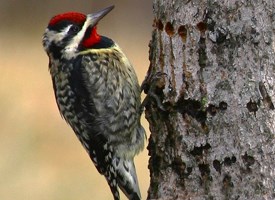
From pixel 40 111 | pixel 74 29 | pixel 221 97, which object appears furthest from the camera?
pixel 40 111

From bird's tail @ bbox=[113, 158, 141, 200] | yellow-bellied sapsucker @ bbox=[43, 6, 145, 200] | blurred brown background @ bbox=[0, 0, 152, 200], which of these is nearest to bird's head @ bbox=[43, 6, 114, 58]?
yellow-bellied sapsucker @ bbox=[43, 6, 145, 200]

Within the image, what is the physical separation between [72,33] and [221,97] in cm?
122

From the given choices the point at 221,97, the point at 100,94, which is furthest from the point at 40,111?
the point at 221,97

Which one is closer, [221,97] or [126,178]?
[221,97]

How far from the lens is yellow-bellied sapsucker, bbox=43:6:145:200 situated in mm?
5121

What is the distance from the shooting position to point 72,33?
513 centimetres

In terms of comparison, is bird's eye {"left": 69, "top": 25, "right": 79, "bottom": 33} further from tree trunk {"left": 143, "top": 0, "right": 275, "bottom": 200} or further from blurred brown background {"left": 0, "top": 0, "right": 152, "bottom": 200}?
blurred brown background {"left": 0, "top": 0, "right": 152, "bottom": 200}

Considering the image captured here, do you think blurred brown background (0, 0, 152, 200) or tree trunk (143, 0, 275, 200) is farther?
blurred brown background (0, 0, 152, 200)

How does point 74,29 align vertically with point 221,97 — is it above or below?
above

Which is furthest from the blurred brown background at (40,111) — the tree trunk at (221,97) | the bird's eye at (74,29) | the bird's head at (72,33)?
the tree trunk at (221,97)

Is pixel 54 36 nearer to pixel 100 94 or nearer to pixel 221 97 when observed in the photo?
pixel 100 94

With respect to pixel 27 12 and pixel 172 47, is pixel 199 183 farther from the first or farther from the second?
pixel 27 12

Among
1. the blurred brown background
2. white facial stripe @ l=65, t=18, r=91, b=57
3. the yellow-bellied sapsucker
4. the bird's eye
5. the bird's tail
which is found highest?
the bird's eye

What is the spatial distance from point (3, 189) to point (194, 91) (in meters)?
4.59
